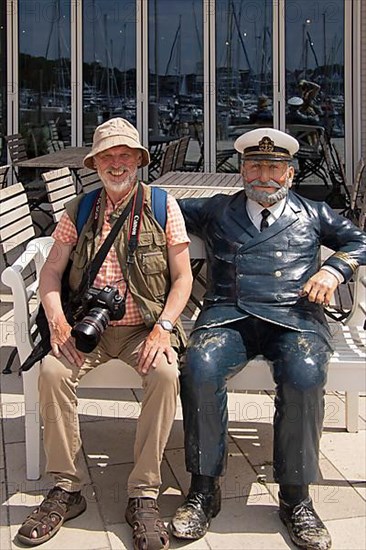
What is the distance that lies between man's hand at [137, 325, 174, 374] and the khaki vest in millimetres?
70

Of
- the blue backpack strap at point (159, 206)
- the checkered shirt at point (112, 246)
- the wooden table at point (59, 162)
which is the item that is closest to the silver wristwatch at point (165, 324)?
the checkered shirt at point (112, 246)

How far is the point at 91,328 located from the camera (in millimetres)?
2523

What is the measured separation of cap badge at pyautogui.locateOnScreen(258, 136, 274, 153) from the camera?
2824mm

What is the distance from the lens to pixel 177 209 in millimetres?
2781

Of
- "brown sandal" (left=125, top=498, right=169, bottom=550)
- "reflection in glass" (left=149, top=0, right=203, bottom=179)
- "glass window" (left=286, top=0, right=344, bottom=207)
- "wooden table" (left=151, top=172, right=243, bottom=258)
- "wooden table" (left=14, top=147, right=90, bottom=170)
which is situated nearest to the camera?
"brown sandal" (left=125, top=498, right=169, bottom=550)

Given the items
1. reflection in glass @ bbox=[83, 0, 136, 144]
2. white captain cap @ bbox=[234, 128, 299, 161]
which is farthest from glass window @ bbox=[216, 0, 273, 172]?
white captain cap @ bbox=[234, 128, 299, 161]

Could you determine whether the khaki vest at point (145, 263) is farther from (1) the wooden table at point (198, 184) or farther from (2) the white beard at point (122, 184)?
(1) the wooden table at point (198, 184)

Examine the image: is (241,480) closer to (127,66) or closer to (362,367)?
(362,367)

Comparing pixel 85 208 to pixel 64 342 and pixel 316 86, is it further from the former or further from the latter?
pixel 316 86

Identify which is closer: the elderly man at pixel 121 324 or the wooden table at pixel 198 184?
the elderly man at pixel 121 324

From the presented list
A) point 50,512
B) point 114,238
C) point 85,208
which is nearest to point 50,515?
point 50,512

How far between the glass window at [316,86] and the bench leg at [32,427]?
20.0 feet

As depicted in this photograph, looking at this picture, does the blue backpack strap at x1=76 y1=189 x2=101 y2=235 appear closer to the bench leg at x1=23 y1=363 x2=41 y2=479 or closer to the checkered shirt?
the checkered shirt

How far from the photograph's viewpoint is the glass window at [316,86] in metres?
8.52
